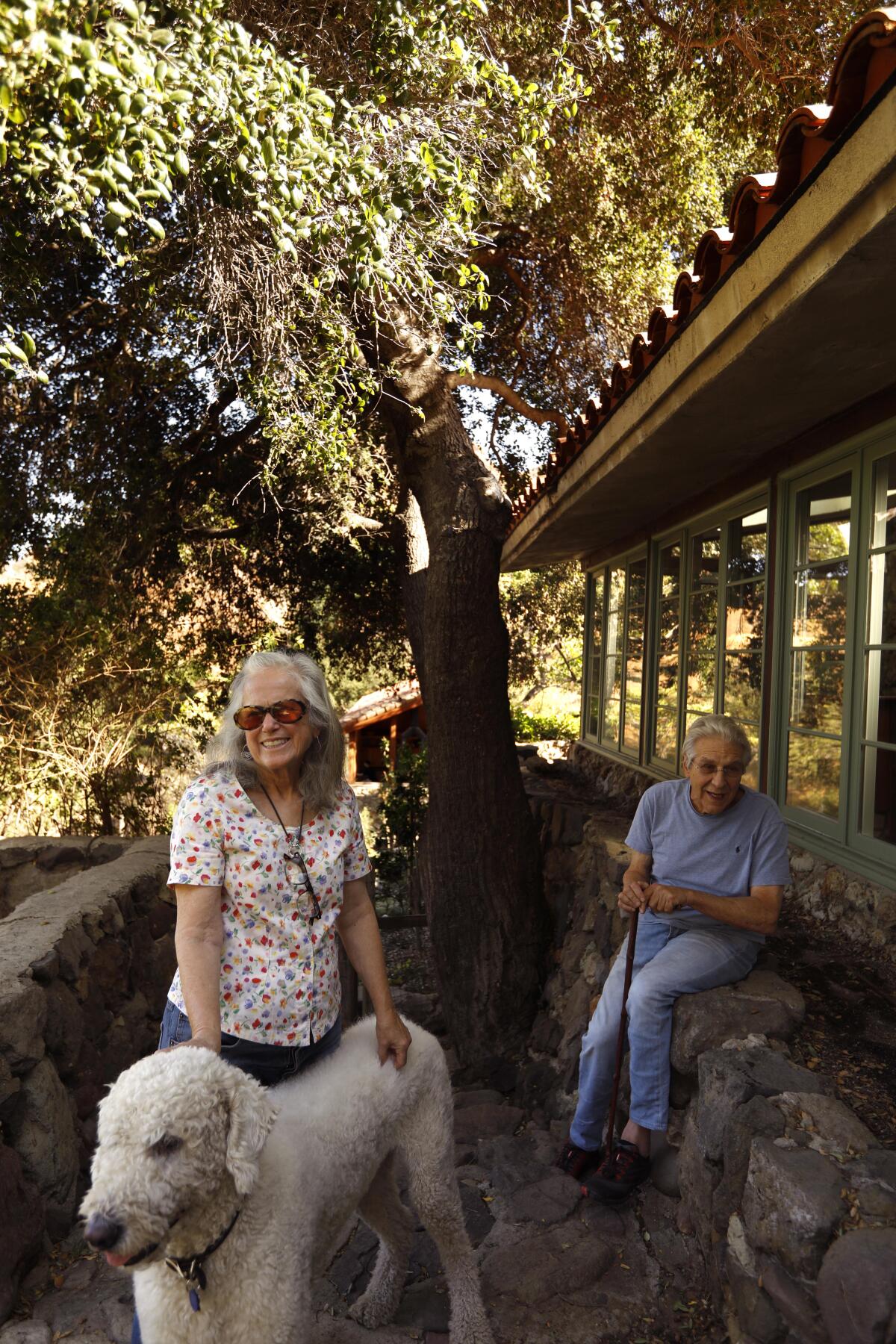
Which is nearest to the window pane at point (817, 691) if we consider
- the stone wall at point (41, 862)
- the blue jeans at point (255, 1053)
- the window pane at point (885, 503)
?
the window pane at point (885, 503)

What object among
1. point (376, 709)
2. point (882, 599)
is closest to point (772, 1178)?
point (882, 599)

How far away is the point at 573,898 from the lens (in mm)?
5891

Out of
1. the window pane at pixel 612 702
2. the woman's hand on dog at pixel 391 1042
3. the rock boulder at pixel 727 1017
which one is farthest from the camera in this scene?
the window pane at pixel 612 702

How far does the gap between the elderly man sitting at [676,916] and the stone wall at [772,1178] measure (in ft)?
0.31

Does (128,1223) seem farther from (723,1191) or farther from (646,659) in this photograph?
(646,659)

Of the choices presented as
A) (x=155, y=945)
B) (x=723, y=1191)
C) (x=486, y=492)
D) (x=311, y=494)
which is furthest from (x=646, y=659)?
(x=723, y=1191)

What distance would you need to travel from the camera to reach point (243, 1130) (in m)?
1.82

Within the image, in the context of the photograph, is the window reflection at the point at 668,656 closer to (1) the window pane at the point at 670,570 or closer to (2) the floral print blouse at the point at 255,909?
(1) the window pane at the point at 670,570

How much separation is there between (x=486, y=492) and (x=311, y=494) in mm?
3225

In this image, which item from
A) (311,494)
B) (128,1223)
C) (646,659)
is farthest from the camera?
(311,494)

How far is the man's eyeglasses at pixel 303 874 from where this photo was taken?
230 centimetres

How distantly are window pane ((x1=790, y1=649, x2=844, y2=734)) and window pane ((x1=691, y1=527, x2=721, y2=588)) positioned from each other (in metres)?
1.38

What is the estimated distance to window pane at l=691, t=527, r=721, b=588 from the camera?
6195 mm

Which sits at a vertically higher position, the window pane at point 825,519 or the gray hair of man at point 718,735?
the window pane at point 825,519
